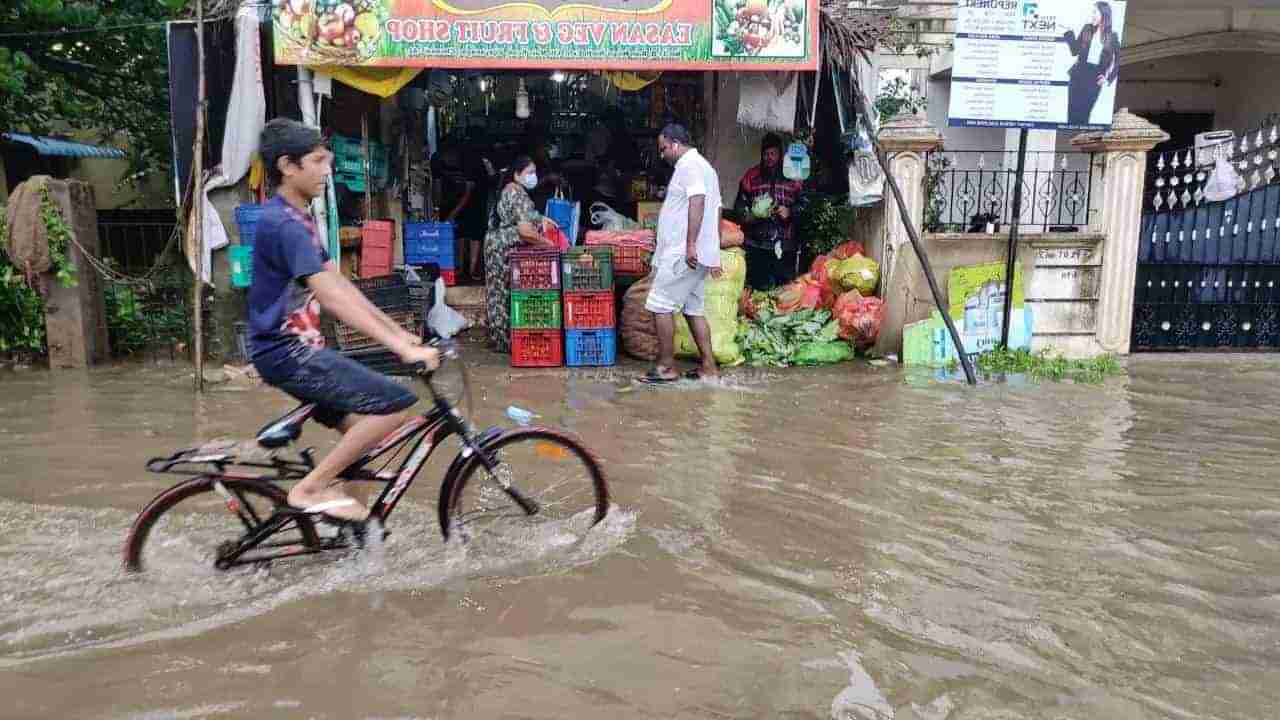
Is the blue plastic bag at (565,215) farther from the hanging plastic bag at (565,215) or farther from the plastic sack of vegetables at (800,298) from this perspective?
the plastic sack of vegetables at (800,298)

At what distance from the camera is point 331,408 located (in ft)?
12.6

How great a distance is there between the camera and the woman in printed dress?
850cm

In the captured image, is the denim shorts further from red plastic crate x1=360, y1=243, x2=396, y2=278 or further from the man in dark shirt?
the man in dark shirt

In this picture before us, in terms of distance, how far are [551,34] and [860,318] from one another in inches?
144

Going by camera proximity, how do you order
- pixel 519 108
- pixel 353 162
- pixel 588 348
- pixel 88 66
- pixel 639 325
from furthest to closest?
pixel 88 66 < pixel 519 108 < pixel 353 162 < pixel 639 325 < pixel 588 348

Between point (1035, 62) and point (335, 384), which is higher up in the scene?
point (1035, 62)

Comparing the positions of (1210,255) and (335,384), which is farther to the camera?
(1210,255)

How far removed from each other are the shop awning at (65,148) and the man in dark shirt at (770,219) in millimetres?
11736

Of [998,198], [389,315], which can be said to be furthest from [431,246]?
[998,198]

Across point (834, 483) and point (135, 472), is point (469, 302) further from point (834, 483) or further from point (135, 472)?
point (834, 483)

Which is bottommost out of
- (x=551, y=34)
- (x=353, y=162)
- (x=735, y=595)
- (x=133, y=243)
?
(x=735, y=595)

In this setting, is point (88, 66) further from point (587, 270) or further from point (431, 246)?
point (587, 270)

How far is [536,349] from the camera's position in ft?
27.8

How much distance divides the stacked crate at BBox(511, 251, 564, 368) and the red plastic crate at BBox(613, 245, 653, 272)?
0.80 metres
